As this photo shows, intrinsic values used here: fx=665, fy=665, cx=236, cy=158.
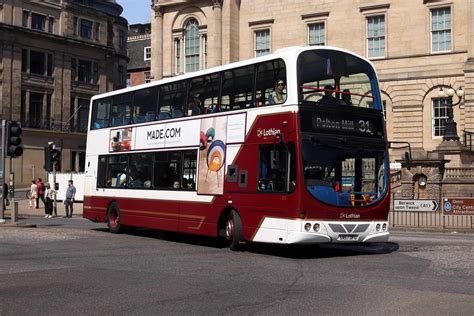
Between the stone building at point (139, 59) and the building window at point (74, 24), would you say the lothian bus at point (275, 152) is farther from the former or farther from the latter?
the stone building at point (139, 59)

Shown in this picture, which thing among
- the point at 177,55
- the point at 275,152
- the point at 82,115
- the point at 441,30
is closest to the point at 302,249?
the point at 275,152

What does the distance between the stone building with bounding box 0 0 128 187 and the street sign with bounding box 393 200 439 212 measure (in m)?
40.8

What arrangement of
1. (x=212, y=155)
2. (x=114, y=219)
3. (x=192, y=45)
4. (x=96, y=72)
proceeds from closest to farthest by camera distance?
(x=212, y=155) → (x=114, y=219) → (x=192, y=45) → (x=96, y=72)

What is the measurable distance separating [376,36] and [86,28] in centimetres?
3525

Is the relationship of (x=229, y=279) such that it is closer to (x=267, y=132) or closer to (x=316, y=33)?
(x=267, y=132)

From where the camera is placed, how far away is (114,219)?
778 inches

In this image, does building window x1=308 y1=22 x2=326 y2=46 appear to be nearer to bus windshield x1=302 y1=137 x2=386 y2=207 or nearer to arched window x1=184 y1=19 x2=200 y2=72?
arched window x1=184 y1=19 x2=200 y2=72

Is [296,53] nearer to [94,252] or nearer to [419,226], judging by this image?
[94,252]

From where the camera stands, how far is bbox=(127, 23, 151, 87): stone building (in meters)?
85.1

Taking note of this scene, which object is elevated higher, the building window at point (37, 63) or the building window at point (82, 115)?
the building window at point (37, 63)

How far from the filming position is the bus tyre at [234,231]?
14820 mm

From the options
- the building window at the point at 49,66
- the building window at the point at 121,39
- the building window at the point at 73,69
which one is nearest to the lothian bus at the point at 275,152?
the building window at the point at 49,66

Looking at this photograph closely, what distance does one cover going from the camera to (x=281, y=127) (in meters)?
13.8

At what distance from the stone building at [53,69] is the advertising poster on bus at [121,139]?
40.9 m
